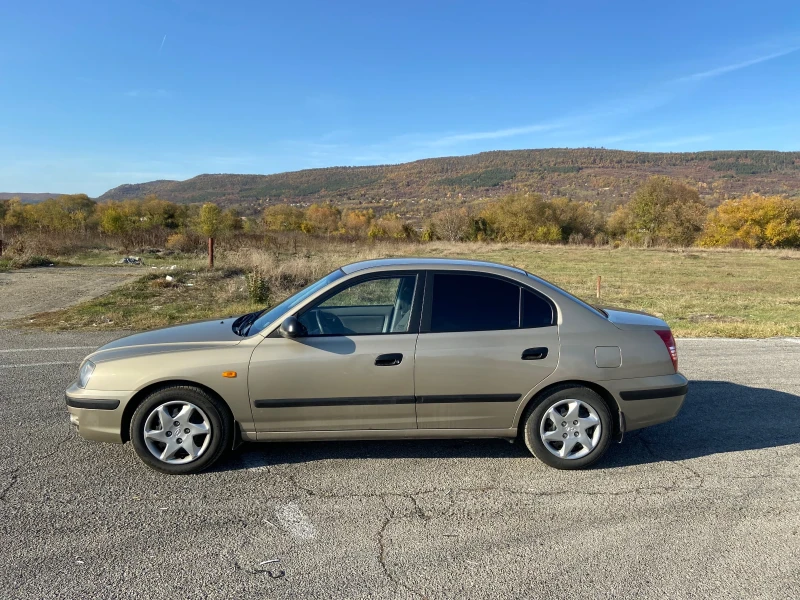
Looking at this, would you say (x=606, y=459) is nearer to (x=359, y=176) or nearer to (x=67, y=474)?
(x=67, y=474)

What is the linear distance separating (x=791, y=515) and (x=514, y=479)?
5.63 ft

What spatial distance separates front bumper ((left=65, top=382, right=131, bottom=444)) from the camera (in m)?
3.89

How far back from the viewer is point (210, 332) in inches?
169

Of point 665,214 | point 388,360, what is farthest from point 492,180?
point 388,360

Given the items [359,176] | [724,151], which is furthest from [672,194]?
[724,151]

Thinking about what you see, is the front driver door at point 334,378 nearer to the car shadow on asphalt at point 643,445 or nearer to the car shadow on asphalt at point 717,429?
the car shadow on asphalt at point 643,445

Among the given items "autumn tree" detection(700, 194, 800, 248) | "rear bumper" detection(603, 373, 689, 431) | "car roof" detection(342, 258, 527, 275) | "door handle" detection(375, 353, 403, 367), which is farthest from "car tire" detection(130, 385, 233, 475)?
"autumn tree" detection(700, 194, 800, 248)

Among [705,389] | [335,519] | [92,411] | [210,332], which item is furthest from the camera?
[705,389]

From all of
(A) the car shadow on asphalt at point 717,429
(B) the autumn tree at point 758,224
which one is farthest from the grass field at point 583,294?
(B) the autumn tree at point 758,224

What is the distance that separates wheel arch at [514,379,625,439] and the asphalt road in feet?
1.14

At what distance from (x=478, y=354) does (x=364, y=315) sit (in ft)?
3.45

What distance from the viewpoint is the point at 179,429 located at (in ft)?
12.9

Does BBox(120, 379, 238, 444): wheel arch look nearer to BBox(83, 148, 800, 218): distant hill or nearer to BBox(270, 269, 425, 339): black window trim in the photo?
BBox(270, 269, 425, 339): black window trim

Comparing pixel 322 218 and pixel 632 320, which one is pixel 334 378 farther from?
pixel 322 218
